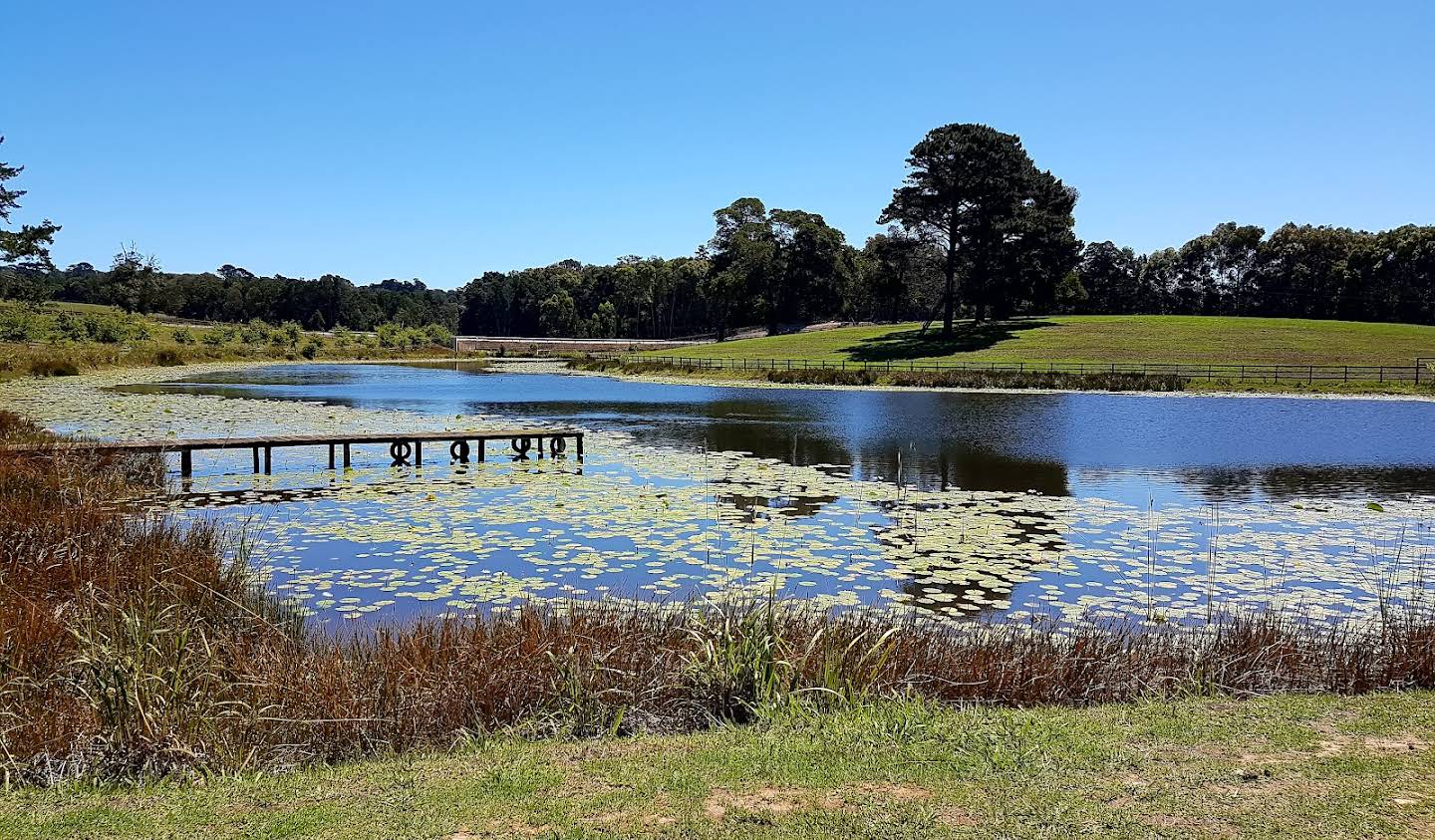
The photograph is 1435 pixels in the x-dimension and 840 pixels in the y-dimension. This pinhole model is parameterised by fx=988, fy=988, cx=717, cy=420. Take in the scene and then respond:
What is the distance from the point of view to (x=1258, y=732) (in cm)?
694

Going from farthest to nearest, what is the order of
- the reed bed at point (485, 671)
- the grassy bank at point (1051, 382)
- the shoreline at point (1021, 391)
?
1. the grassy bank at point (1051, 382)
2. the shoreline at point (1021, 391)
3. the reed bed at point (485, 671)

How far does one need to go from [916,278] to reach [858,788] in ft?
304

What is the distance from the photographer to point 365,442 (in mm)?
26688

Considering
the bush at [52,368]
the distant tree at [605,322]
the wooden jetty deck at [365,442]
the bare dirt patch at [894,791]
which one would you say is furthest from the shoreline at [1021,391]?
the distant tree at [605,322]

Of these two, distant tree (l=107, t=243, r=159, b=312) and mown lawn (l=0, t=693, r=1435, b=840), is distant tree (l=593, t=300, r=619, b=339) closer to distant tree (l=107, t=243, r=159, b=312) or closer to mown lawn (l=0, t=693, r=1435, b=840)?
distant tree (l=107, t=243, r=159, b=312)

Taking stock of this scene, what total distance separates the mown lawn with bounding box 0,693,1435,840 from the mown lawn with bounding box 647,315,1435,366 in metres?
67.2

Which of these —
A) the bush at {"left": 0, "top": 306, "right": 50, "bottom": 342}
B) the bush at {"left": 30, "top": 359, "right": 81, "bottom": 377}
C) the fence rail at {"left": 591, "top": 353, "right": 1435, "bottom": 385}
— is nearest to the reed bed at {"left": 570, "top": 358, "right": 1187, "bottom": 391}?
the fence rail at {"left": 591, "top": 353, "right": 1435, "bottom": 385}

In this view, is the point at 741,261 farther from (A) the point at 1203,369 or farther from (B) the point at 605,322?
(A) the point at 1203,369

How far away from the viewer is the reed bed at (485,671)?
6754 millimetres

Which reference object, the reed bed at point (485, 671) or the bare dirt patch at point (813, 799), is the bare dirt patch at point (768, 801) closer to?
the bare dirt patch at point (813, 799)

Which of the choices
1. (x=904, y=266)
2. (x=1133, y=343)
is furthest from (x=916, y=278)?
(x=1133, y=343)

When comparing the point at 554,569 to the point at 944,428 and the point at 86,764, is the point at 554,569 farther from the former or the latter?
the point at 944,428

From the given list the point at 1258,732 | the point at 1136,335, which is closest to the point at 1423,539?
the point at 1258,732

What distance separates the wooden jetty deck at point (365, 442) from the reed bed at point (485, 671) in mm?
12945
